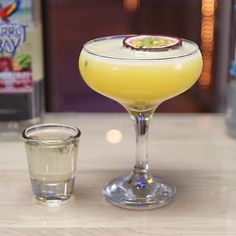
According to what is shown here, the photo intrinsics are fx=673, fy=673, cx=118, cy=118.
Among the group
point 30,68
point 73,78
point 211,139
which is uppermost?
point 30,68

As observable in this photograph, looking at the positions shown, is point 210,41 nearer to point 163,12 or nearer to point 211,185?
point 163,12

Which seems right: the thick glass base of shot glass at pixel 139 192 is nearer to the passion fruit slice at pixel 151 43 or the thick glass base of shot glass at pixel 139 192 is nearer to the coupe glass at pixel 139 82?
the coupe glass at pixel 139 82

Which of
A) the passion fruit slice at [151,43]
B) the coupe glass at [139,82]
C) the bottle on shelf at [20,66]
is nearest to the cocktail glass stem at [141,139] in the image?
the coupe glass at [139,82]

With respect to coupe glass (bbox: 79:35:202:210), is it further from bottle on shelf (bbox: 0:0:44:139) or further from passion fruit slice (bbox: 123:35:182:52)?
bottle on shelf (bbox: 0:0:44:139)

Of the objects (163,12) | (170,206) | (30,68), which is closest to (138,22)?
(163,12)

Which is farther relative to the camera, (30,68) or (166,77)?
(30,68)

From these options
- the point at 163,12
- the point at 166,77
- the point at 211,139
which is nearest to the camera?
the point at 166,77
